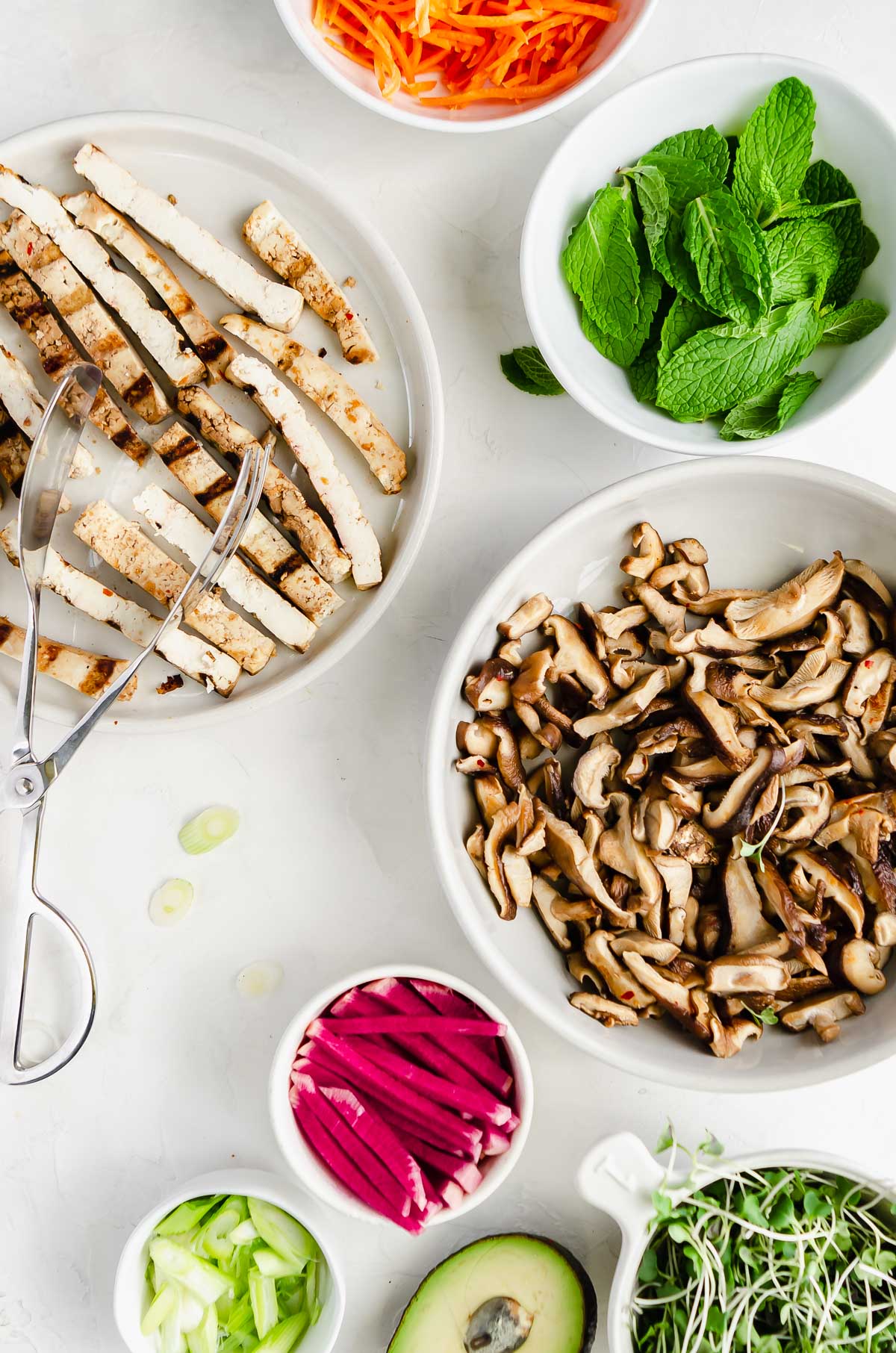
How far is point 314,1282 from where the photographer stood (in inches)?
62.9

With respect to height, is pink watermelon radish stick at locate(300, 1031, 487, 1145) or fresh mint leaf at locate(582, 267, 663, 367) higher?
A: fresh mint leaf at locate(582, 267, 663, 367)

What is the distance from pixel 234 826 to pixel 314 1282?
2.48 ft

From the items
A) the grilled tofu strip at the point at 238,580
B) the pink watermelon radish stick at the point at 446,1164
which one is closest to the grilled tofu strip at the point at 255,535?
the grilled tofu strip at the point at 238,580

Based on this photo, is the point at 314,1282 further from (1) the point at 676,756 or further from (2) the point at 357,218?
(2) the point at 357,218

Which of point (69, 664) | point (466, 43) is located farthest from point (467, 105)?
point (69, 664)

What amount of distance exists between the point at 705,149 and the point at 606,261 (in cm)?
23

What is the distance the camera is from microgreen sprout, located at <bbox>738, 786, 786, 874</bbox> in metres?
1.49

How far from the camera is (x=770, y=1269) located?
1.49m

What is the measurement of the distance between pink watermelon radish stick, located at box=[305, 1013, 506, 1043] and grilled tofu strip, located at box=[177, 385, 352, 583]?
711 mm

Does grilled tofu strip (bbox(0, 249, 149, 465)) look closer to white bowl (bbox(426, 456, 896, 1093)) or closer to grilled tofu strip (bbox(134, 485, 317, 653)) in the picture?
grilled tofu strip (bbox(134, 485, 317, 653))

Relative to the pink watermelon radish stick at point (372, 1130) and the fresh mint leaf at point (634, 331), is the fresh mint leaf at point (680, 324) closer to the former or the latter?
the fresh mint leaf at point (634, 331)

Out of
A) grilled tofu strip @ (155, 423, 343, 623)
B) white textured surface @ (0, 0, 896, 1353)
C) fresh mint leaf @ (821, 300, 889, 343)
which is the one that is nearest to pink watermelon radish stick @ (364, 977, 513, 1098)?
white textured surface @ (0, 0, 896, 1353)

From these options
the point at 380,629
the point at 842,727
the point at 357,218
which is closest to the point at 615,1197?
the point at 842,727

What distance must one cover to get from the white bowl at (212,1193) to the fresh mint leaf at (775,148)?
168 cm
